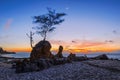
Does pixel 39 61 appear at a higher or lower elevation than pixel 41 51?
lower

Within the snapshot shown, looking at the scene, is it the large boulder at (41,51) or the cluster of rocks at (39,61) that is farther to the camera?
the large boulder at (41,51)

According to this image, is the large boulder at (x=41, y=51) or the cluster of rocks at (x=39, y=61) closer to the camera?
the cluster of rocks at (x=39, y=61)

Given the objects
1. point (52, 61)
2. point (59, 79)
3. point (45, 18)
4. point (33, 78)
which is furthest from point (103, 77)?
point (45, 18)

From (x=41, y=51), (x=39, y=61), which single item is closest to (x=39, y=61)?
(x=39, y=61)

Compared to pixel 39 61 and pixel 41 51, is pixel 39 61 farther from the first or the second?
pixel 41 51

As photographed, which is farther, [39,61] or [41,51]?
[41,51]

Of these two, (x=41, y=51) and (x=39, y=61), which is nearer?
(x=39, y=61)

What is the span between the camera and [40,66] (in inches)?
1125

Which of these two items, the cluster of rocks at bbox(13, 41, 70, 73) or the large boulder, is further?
the large boulder

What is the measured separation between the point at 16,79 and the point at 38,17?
72.6 ft

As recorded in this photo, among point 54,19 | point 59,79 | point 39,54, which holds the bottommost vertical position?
point 59,79

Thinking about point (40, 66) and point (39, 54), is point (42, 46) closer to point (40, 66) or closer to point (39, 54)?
point (39, 54)

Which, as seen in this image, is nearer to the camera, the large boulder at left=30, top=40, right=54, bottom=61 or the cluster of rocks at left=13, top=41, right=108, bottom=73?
the cluster of rocks at left=13, top=41, right=108, bottom=73

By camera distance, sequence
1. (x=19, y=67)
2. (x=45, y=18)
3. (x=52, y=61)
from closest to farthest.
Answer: (x=19, y=67)
(x=52, y=61)
(x=45, y=18)
